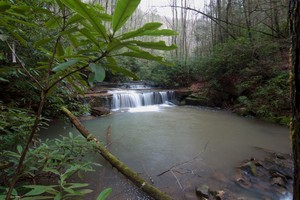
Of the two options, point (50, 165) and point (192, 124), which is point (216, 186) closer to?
point (50, 165)

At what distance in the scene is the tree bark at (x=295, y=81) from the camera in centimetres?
75

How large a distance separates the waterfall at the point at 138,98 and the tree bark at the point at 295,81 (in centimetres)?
759

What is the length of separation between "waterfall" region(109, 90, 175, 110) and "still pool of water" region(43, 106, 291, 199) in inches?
80.0

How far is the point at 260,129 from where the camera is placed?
5090 millimetres

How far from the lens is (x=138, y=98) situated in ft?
29.3

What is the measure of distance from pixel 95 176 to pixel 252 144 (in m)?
3.42

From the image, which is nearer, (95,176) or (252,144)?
(95,176)

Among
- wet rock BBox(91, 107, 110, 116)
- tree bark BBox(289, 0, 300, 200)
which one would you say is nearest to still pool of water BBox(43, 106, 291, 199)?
wet rock BBox(91, 107, 110, 116)

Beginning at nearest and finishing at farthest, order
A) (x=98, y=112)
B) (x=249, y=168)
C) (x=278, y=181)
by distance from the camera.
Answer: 1. (x=278, y=181)
2. (x=249, y=168)
3. (x=98, y=112)

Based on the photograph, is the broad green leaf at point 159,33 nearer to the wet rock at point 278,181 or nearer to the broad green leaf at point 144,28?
the broad green leaf at point 144,28

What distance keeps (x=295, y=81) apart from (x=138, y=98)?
8.25 meters

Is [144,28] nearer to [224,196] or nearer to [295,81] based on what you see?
[295,81]

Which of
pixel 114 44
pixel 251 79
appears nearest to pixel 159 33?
pixel 114 44

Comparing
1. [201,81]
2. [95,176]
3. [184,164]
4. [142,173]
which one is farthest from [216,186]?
[201,81]
